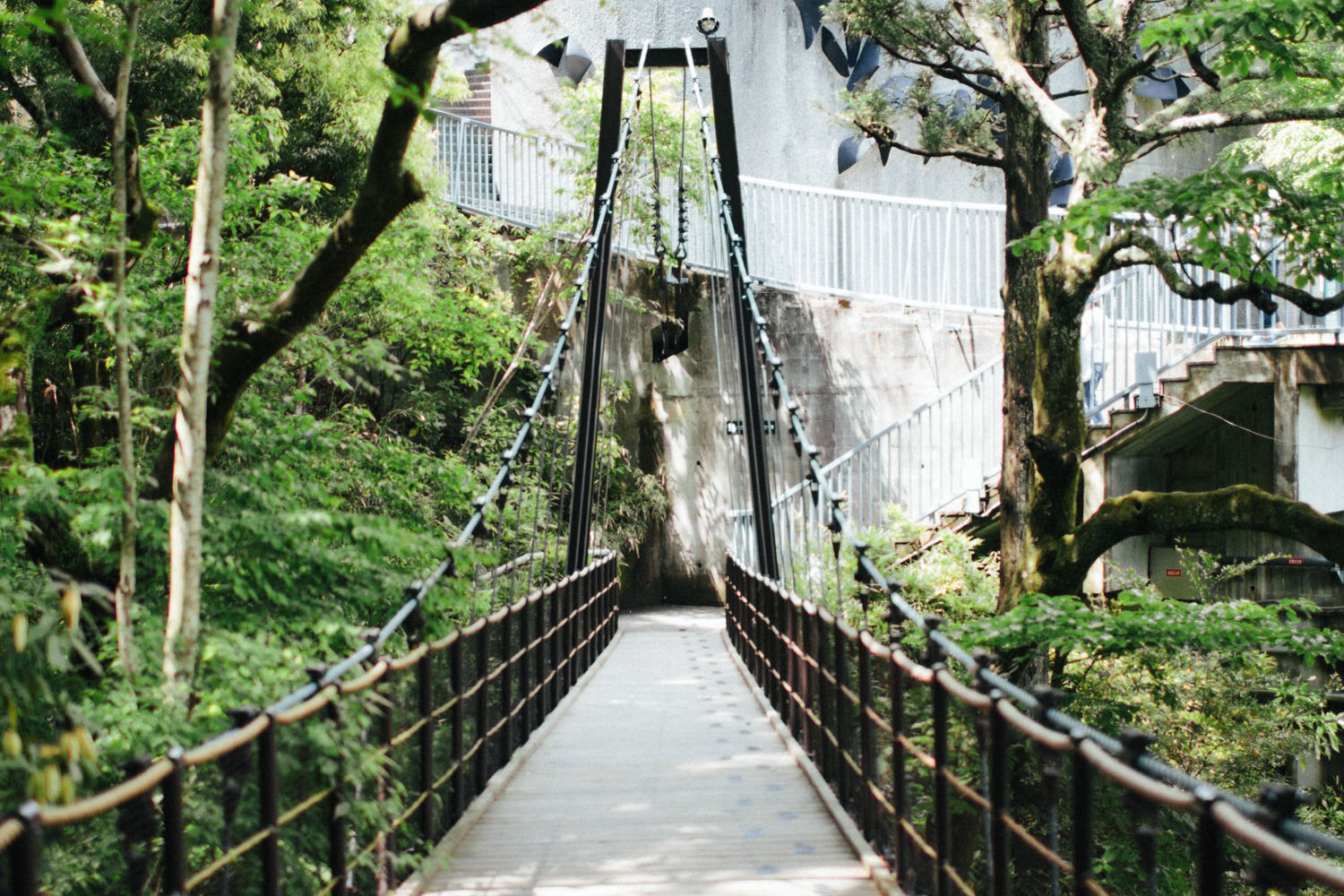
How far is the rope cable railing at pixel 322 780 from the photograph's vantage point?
6.79ft

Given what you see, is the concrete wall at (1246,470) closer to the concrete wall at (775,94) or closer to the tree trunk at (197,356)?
the concrete wall at (775,94)

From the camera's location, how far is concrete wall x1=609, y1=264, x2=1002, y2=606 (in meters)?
12.4

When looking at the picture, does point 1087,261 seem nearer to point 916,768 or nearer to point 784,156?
point 916,768

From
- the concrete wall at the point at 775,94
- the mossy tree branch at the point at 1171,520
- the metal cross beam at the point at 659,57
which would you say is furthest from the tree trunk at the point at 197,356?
the concrete wall at the point at 775,94

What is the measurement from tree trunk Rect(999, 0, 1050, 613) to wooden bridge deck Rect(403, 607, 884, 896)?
7.00 feet

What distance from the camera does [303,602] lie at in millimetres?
5078

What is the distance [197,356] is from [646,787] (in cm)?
231

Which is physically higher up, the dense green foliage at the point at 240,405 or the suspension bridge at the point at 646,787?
the dense green foliage at the point at 240,405

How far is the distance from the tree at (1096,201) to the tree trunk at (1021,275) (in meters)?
0.01

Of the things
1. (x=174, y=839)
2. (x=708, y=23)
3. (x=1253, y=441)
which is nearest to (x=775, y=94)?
(x=708, y=23)

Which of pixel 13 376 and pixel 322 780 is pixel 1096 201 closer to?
pixel 322 780

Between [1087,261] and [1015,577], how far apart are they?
177 cm

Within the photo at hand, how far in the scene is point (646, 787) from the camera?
15.1 ft

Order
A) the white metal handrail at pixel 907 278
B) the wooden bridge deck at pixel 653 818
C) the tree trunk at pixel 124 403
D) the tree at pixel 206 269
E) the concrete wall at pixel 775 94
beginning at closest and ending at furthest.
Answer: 1. the wooden bridge deck at pixel 653 818
2. the tree at pixel 206 269
3. the tree trunk at pixel 124 403
4. the white metal handrail at pixel 907 278
5. the concrete wall at pixel 775 94
